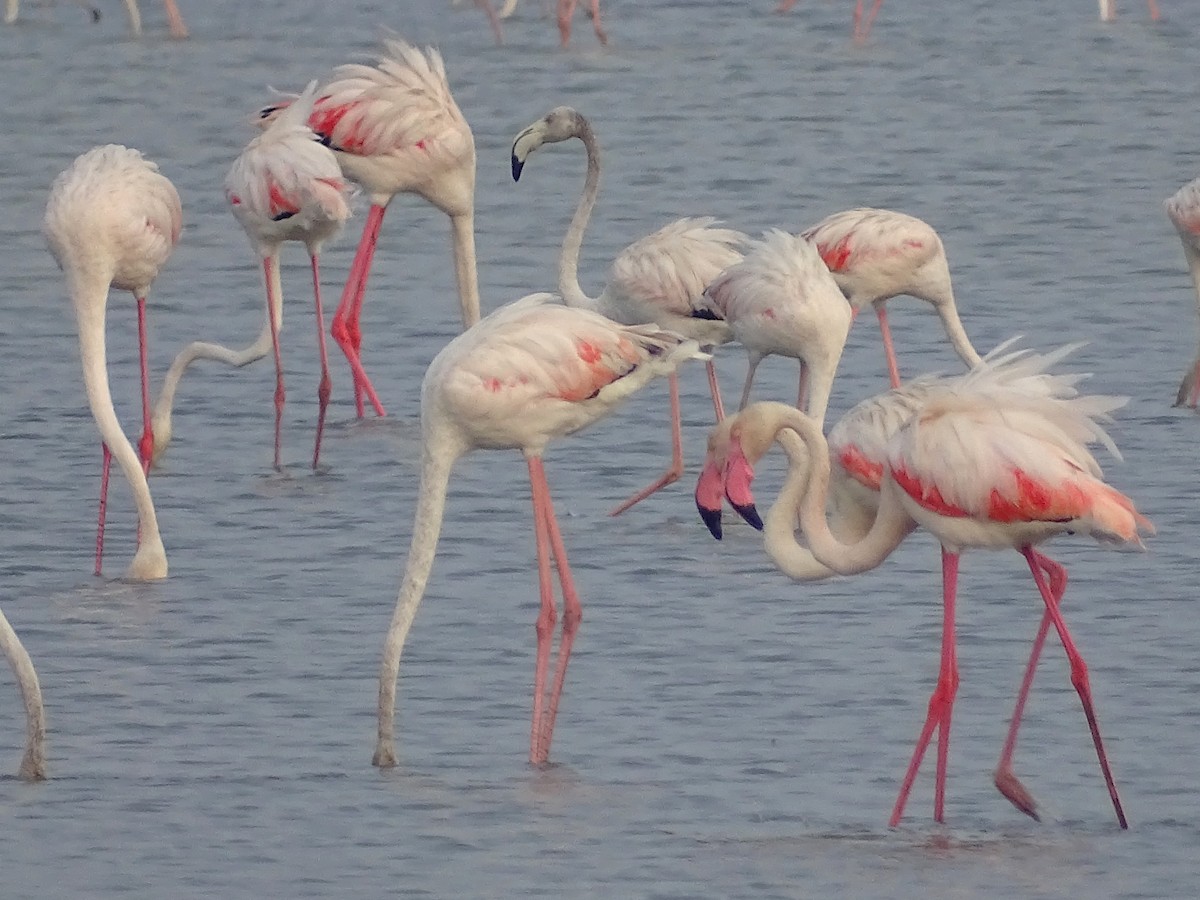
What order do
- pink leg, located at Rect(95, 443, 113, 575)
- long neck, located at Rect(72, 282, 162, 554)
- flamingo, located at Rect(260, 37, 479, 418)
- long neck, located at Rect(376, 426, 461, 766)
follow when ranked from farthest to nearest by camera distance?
flamingo, located at Rect(260, 37, 479, 418), pink leg, located at Rect(95, 443, 113, 575), long neck, located at Rect(72, 282, 162, 554), long neck, located at Rect(376, 426, 461, 766)

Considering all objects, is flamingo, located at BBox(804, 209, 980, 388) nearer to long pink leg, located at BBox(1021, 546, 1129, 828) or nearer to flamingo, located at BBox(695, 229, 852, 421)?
flamingo, located at BBox(695, 229, 852, 421)

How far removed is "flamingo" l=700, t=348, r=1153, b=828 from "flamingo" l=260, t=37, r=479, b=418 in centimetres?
381

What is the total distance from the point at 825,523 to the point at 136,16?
12.5 m

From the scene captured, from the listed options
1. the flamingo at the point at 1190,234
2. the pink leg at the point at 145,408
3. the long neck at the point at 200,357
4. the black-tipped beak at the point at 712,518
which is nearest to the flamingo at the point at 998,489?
the black-tipped beak at the point at 712,518

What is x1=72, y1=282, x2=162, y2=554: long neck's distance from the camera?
316 inches

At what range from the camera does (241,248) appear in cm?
1280

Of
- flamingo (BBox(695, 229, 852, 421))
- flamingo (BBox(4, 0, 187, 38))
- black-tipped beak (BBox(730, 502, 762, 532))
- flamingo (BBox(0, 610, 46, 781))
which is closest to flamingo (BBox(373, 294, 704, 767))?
black-tipped beak (BBox(730, 502, 762, 532))

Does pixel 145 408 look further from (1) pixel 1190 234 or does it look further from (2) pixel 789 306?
(1) pixel 1190 234

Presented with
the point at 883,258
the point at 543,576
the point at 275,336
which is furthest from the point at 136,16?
the point at 543,576

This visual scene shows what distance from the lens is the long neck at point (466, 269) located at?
9.99 m

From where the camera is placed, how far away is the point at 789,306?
27.0 feet

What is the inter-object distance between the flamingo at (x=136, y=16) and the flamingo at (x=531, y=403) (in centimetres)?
1142

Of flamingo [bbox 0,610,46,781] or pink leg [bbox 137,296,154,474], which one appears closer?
flamingo [bbox 0,610,46,781]

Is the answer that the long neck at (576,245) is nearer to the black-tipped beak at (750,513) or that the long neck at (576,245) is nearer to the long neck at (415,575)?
the long neck at (415,575)
